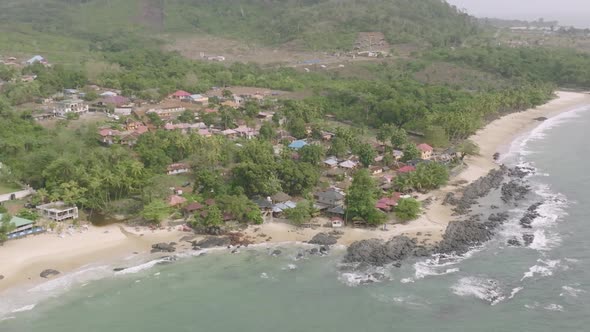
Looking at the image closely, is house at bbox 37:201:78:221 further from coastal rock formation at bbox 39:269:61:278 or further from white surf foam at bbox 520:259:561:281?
white surf foam at bbox 520:259:561:281

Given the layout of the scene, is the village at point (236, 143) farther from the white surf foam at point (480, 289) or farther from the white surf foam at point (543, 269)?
the white surf foam at point (543, 269)

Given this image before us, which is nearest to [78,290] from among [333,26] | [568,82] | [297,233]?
[297,233]

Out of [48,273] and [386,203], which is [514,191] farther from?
Answer: [48,273]

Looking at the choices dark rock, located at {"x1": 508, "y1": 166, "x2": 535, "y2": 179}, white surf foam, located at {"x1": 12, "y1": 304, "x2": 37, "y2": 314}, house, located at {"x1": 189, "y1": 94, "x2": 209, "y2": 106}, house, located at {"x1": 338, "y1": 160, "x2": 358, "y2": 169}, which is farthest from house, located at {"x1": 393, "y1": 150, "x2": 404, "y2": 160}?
white surf foam, located at {"x1": 12, "y1": 304, "x2": 37, "y2": 314}

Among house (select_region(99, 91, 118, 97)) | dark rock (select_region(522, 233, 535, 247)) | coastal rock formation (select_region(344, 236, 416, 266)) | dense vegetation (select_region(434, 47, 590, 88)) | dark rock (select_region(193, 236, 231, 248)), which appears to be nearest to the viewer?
coastal rock formation (select_region(344, 236, 416, 266))

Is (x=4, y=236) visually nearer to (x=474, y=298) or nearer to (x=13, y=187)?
(x=13, y=187)

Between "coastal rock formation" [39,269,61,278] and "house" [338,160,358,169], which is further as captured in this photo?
"house" [338,160,358,169]

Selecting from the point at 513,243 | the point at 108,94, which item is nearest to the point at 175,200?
the point at 513,243
